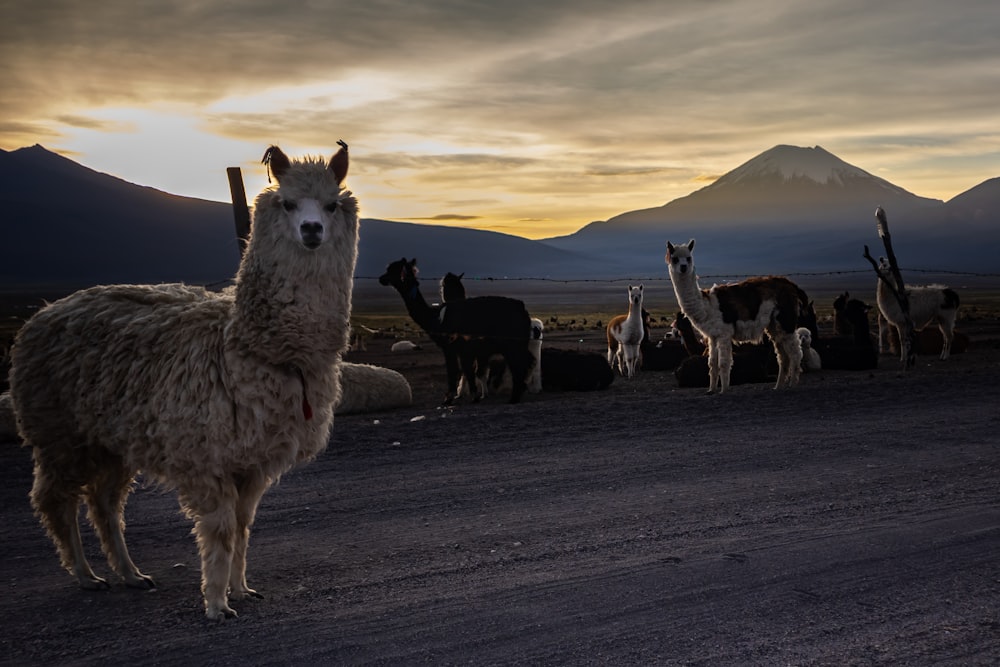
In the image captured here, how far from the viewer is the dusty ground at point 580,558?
187 inches

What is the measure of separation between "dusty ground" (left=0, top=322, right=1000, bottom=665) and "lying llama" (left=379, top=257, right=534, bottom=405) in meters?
4.63

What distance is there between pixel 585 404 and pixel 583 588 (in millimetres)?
8315

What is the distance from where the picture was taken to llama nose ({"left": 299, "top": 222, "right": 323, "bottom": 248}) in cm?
523

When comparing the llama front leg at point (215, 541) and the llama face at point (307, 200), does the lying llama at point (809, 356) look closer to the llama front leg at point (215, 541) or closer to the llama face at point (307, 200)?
the llama face at point (307, 200)

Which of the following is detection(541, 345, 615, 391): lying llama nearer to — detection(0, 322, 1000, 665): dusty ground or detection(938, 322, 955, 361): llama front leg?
detection(0, 322, 1000, 665): dusty ground

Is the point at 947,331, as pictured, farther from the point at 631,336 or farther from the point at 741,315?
the point at 741,315

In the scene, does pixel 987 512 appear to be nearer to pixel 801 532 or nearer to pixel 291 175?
pixel 801 532

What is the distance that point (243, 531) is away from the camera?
557 cm

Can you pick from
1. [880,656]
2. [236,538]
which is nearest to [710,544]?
[880,656]

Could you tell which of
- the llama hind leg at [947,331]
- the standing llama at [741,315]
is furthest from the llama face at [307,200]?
the llama hind leg at [947,331]

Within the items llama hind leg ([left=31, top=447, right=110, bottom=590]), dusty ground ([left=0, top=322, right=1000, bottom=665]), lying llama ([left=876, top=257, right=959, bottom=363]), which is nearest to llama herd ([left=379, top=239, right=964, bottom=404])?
lying llama ([left=876, top=257, right=959, bottom=363])

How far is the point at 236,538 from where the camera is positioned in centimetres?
546

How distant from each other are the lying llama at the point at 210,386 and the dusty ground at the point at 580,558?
0.55 meters

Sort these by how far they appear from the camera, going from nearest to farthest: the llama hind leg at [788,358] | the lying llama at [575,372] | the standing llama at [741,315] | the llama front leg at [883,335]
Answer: the standing llama at [741,315] < the llama hind leg at [788,358] < the lying llama at [575,372] < the llama front leg at [883,335]
